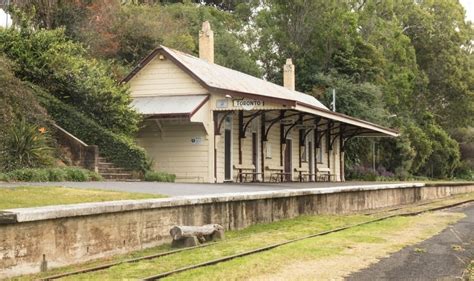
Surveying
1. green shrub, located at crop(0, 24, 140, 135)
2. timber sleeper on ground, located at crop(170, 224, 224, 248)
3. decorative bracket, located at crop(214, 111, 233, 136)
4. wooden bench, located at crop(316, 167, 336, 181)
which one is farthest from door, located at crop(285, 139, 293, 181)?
timber sleeper on ground, located at crop(170, 224, 224, 248)

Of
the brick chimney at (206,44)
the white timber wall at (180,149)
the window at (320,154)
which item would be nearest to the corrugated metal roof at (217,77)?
the brick chimney at (206,44)

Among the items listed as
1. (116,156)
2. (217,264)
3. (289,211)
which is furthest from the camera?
(116,156)

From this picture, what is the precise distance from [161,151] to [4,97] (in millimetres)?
8100

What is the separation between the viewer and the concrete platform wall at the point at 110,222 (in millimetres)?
8703

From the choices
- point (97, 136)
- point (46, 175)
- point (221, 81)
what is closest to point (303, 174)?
point (221, 81)

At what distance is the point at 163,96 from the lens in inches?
1034

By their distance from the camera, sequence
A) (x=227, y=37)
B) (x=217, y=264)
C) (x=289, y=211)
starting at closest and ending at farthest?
(x=217, y=264) → (x=289, y=211) → (x=227, y=37)

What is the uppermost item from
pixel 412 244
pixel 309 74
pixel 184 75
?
pixel 309 74

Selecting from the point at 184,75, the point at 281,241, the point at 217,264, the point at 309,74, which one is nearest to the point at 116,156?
the point at 184,75

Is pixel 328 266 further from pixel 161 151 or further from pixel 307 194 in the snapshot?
pixel 161 151

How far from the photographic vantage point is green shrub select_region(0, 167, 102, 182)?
53.7 ft

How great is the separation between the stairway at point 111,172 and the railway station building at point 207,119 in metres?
3.17

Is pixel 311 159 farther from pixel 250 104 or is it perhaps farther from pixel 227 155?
pixel 250 104

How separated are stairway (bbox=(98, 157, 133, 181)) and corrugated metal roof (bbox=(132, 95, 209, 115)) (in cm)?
320
